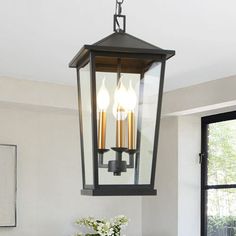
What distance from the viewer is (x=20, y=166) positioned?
4.85 m

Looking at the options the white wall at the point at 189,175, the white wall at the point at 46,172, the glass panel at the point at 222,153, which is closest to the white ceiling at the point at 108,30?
the white wall at the point at 46,172

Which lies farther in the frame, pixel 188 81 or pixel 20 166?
pixel 20 166

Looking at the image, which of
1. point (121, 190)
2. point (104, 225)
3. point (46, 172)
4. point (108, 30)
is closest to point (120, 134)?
point (121, 190)

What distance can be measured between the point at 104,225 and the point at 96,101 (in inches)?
125

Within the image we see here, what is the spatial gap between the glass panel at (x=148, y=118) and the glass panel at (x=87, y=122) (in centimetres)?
14

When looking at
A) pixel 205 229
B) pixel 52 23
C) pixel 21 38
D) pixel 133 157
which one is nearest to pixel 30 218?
pixel 205 229

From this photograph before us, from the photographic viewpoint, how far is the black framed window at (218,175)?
16.3ft

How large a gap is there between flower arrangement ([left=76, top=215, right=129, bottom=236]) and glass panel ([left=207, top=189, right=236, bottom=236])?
874mm

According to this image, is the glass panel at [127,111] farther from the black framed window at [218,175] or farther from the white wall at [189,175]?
the white wall at [189,175]

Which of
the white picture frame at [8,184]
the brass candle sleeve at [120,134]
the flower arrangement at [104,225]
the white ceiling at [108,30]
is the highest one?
the white ceiling at [108,30]

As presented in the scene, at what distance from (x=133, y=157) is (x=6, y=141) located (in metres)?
3.38

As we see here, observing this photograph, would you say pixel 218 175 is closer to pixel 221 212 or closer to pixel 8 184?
pixel 221 212

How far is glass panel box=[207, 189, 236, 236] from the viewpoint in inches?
194

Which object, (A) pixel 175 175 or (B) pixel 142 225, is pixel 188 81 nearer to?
(A) pixel 175 175
